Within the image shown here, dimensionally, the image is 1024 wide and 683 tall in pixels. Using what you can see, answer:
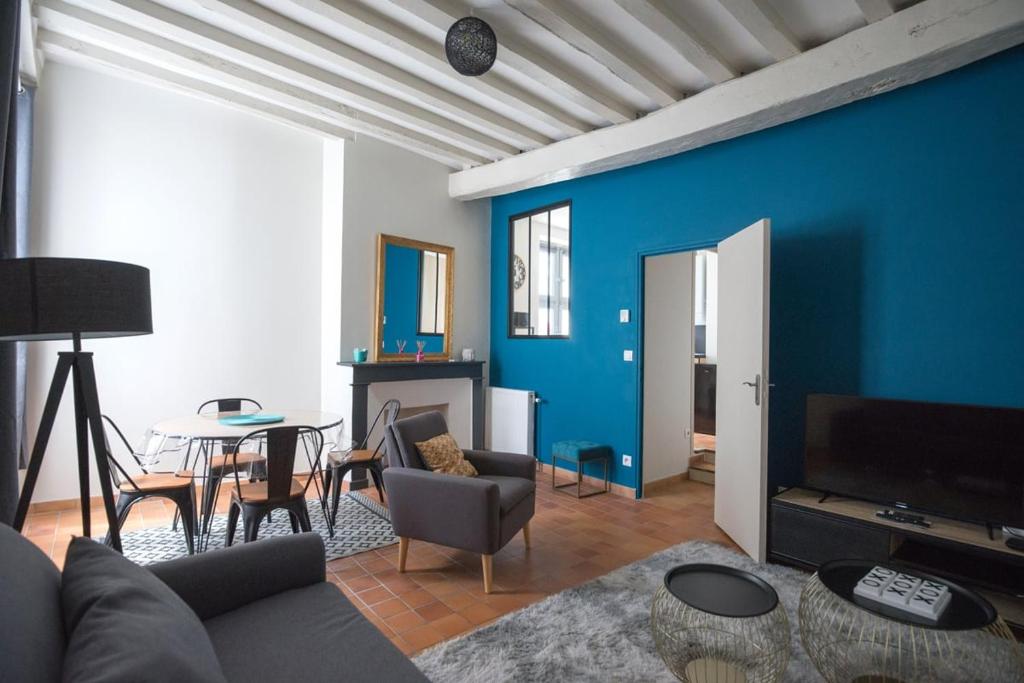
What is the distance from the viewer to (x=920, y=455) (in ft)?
8.98

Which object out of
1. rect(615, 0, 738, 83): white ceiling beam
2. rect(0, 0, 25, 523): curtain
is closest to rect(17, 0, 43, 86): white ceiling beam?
rect(0, 0, 25, 523): curtain

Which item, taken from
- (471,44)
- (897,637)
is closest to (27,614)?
(897,637)

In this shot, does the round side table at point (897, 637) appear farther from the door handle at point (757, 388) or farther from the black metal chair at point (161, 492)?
the black metal chair at point (161, 492)

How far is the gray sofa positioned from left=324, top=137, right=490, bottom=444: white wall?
304 centimetres

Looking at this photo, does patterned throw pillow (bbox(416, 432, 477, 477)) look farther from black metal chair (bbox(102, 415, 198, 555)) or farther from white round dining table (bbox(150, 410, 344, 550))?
black metal chair (bbox(102, 415, 198, 555))

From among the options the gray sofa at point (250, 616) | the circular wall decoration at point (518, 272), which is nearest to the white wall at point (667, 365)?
the circular wall decoration at point (518, 272)

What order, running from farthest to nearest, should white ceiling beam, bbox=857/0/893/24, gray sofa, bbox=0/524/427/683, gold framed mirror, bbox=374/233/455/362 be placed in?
gold framed mirror, bbox=374/233/455/362
white ceiling beam, bbox=857/0/893/24
gray sofa, bbox=0/524/427/683

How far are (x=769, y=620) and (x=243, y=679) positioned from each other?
1530 millimetres

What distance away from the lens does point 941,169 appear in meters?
2.93

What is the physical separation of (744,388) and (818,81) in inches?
72.1

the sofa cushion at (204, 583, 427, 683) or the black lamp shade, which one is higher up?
the black lamp shade

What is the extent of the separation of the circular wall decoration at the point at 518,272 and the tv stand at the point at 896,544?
3290 millimetres

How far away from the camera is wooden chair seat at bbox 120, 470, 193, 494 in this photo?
2.92 m

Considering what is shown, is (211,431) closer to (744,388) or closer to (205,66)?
(205,66)
